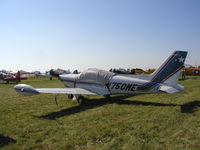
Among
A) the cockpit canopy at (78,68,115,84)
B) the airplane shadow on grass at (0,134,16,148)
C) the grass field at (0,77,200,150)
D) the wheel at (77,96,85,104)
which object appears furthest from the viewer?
the cockpit canopy at (78,68,115,84)

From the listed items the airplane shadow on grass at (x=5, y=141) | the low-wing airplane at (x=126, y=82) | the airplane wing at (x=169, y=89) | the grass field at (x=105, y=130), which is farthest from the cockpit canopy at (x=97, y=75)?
the airplane shadow on grass at (x=5, y=141)

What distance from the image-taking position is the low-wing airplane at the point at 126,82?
8.49 metres

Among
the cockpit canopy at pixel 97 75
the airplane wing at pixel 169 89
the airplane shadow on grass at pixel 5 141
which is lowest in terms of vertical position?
the airplane shadow on grass at pixel 5 141

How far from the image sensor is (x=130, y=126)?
5504 millimetres

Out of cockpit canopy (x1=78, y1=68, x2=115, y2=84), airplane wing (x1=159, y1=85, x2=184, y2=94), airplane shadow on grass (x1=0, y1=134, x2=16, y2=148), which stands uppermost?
cockpit canopy (x1=78, y1=68, x2=115, y2=84)

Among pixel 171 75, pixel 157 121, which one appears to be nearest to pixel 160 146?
pixel 157 121

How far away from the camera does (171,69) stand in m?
8.59

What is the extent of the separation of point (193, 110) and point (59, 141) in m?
5.68

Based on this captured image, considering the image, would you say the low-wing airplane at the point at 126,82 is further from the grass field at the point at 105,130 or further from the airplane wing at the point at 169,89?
the grass field at the point at 105,130

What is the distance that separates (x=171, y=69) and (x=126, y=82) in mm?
2329

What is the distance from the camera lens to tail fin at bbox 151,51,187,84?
848cm

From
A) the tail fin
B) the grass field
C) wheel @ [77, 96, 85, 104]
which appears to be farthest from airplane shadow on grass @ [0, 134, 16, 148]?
the tail fin

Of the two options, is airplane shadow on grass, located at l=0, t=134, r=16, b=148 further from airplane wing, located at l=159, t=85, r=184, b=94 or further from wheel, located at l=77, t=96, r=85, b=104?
airplane wing, located at l=159, t=85, r=184, b=94

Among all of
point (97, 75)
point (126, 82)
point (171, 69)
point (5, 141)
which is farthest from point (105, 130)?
point (97, 75)
